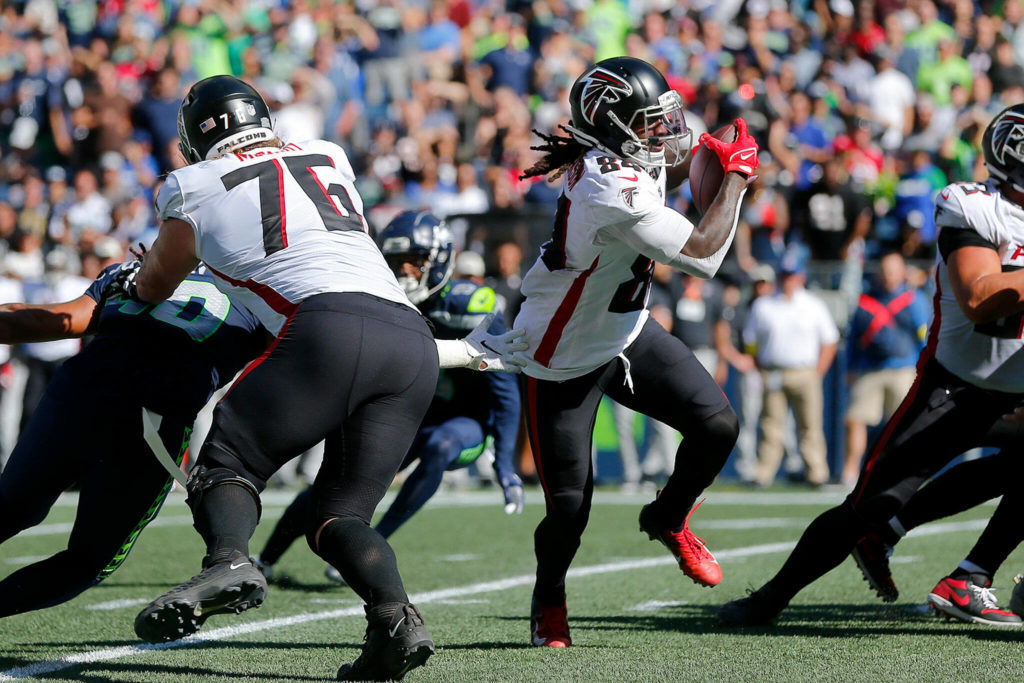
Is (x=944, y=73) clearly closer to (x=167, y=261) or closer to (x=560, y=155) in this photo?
(x=560, y=155)

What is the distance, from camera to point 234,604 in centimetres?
330

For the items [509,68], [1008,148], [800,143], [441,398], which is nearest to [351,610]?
[441,398]

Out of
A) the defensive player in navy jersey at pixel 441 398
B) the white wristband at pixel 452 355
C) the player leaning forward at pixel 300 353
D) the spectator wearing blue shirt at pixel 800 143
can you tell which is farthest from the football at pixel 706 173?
the spectator wearing blue shirt at pixel 800 143

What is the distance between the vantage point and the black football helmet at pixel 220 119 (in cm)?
378

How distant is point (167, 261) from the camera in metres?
3.67

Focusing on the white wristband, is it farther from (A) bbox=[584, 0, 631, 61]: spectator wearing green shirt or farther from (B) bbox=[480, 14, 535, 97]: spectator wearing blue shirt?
(A) bbox=[584, 0, 631, 61]: spectator wearing green shirt

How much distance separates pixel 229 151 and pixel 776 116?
913 centimetres

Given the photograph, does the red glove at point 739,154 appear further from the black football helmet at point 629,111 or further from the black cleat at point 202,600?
the black cleat at point 202,600

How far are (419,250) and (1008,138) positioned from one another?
2518 millimetres

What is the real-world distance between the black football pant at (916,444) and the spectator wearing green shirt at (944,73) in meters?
9.41

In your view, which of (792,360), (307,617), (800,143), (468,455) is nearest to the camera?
(307,617)

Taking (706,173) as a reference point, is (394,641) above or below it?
below

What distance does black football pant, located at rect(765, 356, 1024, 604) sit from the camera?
460 centimetres

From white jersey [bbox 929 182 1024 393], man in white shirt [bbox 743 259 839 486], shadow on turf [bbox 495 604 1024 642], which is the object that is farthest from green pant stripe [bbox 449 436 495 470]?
man in white shirt [bbox 743 259 839 486]
